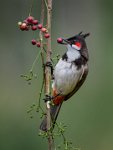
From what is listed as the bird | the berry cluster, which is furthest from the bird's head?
the berry cluster

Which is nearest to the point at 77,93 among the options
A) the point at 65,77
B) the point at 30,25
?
the point at 65,77

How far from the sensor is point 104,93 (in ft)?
30.7

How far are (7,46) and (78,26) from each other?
131 cm

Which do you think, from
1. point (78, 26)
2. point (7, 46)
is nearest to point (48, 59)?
point (7, 46)

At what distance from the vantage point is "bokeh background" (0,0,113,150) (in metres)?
7.68

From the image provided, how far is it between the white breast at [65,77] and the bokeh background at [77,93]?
1.85 meters

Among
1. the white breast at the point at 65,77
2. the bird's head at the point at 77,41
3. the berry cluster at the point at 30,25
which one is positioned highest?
the bird's head at the point at 77,41

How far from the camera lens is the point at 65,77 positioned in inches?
205

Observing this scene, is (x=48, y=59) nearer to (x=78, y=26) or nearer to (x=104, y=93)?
(x=104, y=93)

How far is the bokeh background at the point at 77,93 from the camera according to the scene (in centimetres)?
768

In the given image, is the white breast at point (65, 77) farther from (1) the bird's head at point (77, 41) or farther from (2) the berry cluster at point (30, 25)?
(2) the berry cluster at point (30, 25)

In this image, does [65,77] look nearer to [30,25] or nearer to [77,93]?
[30,25]

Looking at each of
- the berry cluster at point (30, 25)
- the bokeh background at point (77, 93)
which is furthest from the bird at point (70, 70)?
the bokeh background at point (77, 93)

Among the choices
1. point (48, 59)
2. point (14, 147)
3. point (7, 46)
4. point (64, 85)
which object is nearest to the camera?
point (48, 59)
